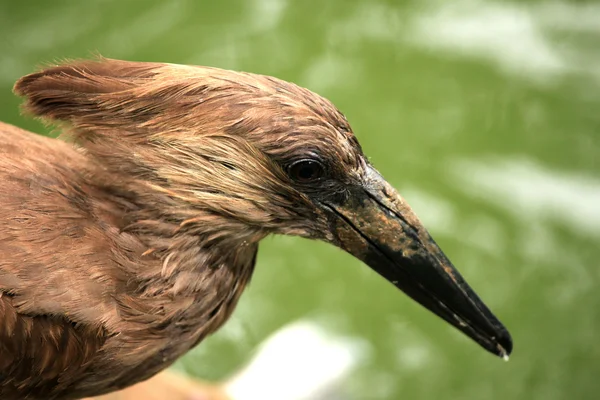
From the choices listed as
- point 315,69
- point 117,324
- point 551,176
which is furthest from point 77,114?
point 551,176

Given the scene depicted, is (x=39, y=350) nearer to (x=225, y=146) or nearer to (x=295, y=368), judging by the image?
(x=225, y=146)

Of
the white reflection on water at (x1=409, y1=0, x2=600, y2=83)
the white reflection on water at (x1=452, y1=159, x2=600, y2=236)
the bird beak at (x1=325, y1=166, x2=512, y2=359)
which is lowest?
the bird beak at (x1=325, y1=166, x2=512, y2=359)

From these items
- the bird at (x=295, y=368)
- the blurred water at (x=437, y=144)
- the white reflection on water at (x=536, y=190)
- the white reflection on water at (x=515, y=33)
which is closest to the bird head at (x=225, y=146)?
the bird at (x=295, y=368)

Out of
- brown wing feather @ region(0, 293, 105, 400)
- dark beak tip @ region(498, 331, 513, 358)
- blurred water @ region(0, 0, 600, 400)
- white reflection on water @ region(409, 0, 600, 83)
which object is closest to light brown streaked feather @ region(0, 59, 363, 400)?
brown wing feather @ region(0, 293, 105, 400)

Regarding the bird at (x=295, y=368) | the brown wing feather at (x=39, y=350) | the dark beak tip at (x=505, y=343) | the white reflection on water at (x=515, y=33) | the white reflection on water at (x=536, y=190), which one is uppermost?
the white reflection on water at (x=515, y=33)

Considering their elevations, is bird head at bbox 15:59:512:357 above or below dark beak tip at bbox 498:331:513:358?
above

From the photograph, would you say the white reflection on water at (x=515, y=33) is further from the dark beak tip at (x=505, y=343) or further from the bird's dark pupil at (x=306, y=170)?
the bird's dark pupil at (x=306, y=170)

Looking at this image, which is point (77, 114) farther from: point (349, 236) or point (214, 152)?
point (349, 236)

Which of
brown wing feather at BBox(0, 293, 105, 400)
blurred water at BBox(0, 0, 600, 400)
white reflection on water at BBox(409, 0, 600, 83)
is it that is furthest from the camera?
white reflection on water at BBox(409, 0, 600, 83)

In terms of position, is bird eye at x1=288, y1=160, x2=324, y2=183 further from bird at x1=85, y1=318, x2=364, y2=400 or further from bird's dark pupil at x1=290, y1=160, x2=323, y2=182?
bird at x1=85, y1=318, x2=364, y2=400
